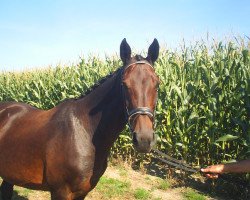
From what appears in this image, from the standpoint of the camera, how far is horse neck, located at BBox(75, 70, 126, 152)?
3406 mm

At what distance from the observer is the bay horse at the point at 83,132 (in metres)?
3.00

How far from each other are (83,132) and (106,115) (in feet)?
1.09

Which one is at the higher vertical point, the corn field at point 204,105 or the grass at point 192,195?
the corn field at point 204,105

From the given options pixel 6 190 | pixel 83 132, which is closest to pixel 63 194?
pixel 83 132

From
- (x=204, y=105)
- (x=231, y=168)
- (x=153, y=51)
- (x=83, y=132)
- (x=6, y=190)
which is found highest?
(x=153, y=51)

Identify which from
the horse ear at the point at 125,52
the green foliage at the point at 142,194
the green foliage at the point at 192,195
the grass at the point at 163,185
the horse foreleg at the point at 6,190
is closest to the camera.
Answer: the horse ear at the point at 125,52

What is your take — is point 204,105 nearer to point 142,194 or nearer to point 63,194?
point 142,194

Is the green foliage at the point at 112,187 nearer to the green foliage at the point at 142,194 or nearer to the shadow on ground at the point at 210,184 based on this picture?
the green foliage at the point at 142,194

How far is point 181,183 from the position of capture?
6453mm

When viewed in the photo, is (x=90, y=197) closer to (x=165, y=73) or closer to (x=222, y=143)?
(x=222, y=143)

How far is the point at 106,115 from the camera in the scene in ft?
11.3

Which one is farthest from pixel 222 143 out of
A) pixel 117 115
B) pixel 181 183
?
pixel 117 115

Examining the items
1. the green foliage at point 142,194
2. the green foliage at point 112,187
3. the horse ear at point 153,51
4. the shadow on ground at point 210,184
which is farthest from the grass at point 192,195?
the horse ear at point 153,51

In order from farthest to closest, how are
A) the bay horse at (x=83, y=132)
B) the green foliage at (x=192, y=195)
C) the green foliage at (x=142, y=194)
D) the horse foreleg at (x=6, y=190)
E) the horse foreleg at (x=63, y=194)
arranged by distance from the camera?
the green foliage at (x=142, y=194)
the green foliage at (x=192, y=195)
the horse foreleg at (x=6, y=190)
the horse foreleg at (x=63, y=194)
the bay horse at (x=83, y=132)
